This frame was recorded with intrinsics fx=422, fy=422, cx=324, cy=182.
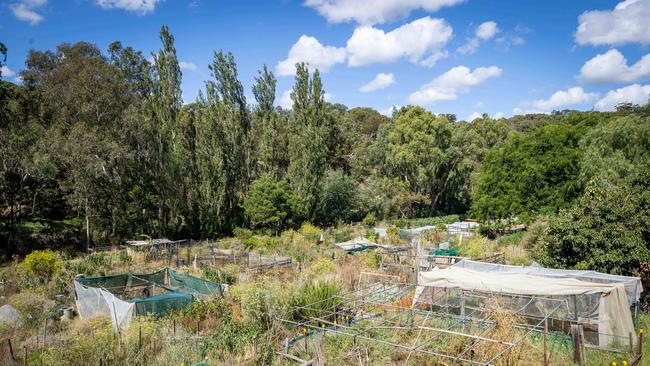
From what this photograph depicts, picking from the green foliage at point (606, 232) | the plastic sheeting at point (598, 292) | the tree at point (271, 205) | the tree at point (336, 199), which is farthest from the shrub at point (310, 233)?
the plastic sheeting at point (598, 292)

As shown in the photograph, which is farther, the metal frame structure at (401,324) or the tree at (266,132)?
the tree at (266,132)

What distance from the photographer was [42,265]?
16969 millimetres

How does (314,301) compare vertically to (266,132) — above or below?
below

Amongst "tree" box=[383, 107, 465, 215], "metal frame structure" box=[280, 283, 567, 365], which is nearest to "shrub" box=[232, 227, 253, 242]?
"tree" box=[383, 107, 465, 215]

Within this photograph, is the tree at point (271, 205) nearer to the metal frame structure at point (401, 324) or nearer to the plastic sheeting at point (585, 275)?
the metal frame structure at point (401, 324)

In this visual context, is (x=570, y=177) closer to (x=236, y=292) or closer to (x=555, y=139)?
(x=555, y=139)

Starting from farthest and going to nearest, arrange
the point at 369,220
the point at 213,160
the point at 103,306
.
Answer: the point at 369,220, the point at 213,160, the point at 103,306

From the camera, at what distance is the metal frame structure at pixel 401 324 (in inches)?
318

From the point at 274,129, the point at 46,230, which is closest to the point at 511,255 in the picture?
the point at 274,129

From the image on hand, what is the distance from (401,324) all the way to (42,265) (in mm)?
15041

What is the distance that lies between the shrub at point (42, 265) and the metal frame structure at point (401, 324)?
40.0 feet

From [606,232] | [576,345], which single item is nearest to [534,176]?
[606,232]

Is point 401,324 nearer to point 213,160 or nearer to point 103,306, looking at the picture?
point 103,306

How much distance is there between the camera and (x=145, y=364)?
8320 millimetres
